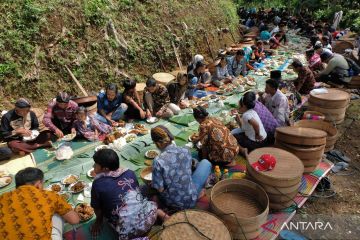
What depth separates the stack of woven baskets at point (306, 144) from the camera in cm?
464

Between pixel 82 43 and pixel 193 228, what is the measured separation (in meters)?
7.53

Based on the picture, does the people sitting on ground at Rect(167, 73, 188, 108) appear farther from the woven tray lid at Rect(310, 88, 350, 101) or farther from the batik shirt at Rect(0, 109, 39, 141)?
the batik shirt at Rect(0, 109, 39, 141)

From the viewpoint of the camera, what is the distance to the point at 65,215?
3.21 m

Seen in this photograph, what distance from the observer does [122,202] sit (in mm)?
3268

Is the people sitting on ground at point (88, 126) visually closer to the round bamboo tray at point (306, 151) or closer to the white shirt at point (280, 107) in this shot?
the white shirt at point (280, 107)

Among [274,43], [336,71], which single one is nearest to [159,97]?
[336,71]

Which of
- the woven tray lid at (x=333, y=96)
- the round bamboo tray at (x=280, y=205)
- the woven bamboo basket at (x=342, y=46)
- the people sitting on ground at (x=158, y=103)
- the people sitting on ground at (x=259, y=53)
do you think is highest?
the people sitting on ground at (x=158, y=103)

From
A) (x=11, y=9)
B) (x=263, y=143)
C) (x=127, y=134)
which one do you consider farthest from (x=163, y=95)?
(x=11, y=9)

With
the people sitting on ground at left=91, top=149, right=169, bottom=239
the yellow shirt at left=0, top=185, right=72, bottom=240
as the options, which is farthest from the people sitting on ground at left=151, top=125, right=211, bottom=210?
the yellow shirt at left=0, top=185, right=72, bottom=240

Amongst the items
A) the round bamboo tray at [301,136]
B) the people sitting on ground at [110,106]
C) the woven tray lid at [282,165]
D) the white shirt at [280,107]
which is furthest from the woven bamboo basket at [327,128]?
the people sitting on ground at [110,106]

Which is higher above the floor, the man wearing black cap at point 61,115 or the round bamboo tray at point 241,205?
the man wearing black cap at point 61,115

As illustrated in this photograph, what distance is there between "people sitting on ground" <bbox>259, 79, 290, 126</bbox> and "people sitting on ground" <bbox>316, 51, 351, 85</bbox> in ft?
13.6

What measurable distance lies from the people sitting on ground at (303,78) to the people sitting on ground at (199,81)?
8.58ft

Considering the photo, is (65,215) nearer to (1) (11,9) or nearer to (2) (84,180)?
(2) (84,180)
